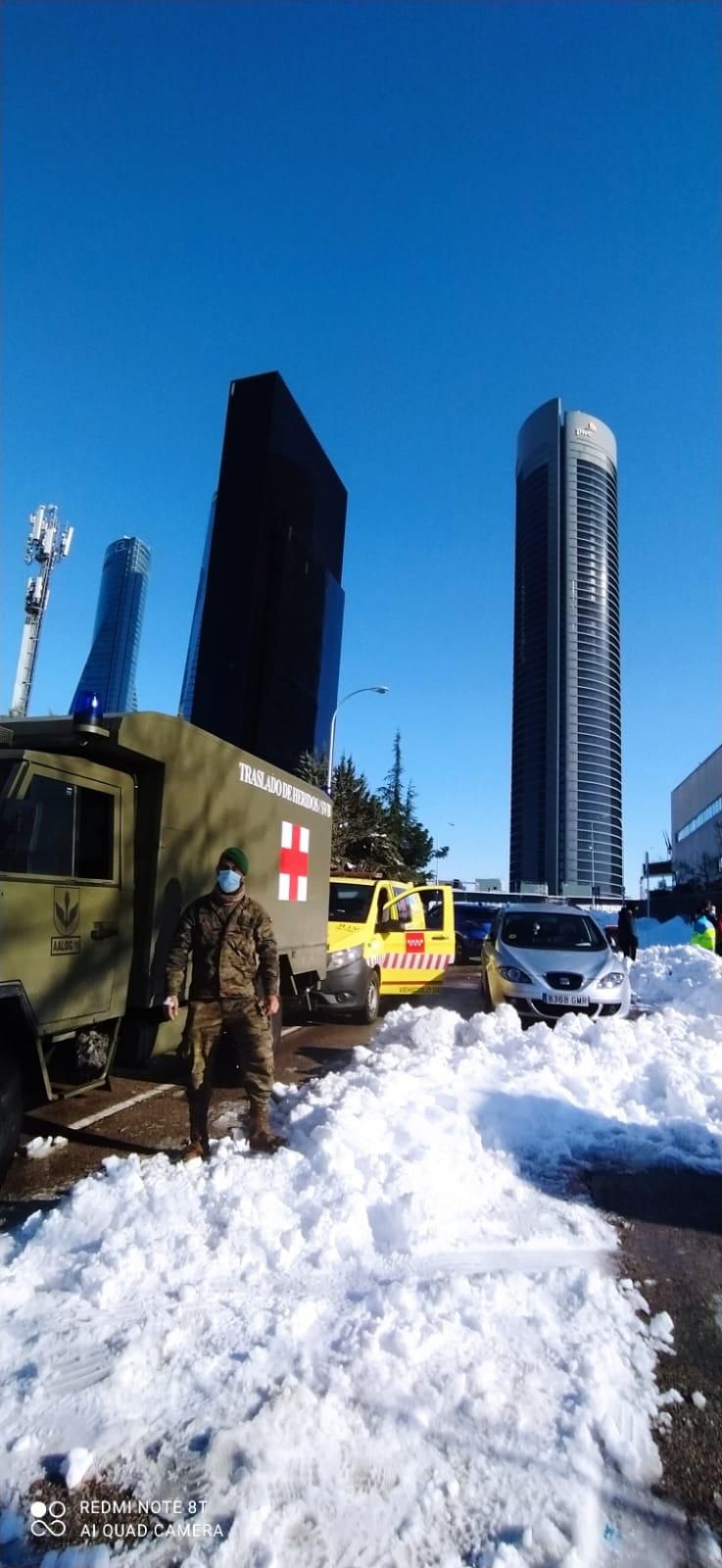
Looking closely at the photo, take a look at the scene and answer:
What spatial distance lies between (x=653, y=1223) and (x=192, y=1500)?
3.04 m

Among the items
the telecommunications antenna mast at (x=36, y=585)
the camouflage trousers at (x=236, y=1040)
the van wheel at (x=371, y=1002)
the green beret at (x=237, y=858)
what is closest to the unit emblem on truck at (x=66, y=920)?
the camouflage trousers at (x=236, y=1040)

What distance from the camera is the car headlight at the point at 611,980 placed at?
990 cm

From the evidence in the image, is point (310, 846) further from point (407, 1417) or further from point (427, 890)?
point (407, 1417)

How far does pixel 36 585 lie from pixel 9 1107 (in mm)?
20472

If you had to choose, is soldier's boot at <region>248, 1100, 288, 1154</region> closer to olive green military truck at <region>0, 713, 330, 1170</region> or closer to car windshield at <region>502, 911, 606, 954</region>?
olive green military truck at <region>0, 713, 330, 1170</region>

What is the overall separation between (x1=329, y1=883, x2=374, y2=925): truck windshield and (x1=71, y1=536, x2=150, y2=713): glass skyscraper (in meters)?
73.1

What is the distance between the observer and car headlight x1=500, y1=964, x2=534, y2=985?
33.3ft

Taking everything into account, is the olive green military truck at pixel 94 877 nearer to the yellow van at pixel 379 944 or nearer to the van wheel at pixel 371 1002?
A: the yellow van at pixel 379 944

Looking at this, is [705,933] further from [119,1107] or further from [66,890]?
[66,890]

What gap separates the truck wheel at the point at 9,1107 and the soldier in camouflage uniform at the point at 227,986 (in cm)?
93

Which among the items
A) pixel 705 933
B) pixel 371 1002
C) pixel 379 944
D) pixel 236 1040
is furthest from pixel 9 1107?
pixel 705 933

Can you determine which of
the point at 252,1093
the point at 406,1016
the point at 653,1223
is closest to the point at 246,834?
the point at 252,1093

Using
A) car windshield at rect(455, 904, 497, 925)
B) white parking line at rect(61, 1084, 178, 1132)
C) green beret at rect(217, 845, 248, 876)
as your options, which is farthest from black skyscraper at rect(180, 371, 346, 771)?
green beret at rect(217, 845, 248, 876)

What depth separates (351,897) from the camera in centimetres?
1219
